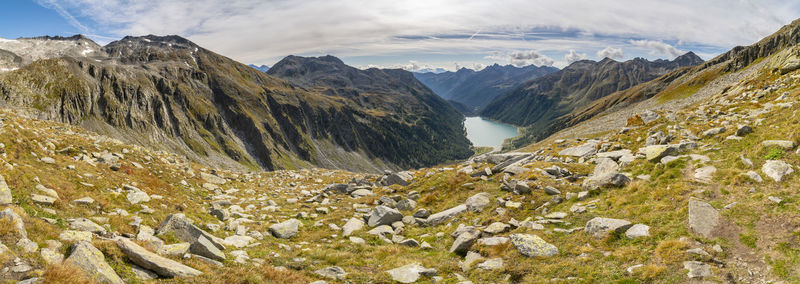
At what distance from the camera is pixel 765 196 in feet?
37.4

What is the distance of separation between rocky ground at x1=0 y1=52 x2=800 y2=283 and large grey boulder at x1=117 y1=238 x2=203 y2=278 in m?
0.05

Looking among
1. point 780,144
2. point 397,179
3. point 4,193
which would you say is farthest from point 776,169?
point 4,193

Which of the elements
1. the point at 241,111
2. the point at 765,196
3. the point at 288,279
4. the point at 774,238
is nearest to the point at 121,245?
the point at 288,279

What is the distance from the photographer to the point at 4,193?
1053 centimetres

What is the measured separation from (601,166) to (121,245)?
2246 cm

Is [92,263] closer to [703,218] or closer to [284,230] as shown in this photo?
[284,230]

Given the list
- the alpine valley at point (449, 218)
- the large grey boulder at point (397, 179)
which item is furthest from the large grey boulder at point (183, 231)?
the large grey boulder at point (397, 179)

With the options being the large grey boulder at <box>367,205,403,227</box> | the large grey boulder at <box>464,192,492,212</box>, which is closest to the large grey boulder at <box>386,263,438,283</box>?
the large grey boulder at <box>367,205,403,227</box>

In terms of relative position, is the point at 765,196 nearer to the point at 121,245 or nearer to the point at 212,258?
the point at 212,258

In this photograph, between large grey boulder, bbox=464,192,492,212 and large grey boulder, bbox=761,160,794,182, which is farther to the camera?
large grey boulder, bbox=464,192,492,212

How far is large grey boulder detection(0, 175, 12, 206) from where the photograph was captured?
403 inches

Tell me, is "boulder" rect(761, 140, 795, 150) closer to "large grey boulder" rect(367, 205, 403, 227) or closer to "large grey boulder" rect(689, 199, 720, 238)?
"large grey boulder" rect(689, 199, 720, 238)

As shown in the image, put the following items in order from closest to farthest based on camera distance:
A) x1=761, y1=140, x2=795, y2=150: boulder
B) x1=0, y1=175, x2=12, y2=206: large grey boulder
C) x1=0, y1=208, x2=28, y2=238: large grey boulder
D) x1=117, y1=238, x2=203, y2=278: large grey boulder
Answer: x1=0, y1=208, x2=28, y2=238: large grey boulder
x1=117, y1=238, x2=203, y2=278: large grey boulder
x1=0, y1=175, x2=12, y2=206: large grey boulder
x1=761, y1=140, x2=795, y2=150: boulder

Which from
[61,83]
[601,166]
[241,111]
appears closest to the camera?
[601,166]
